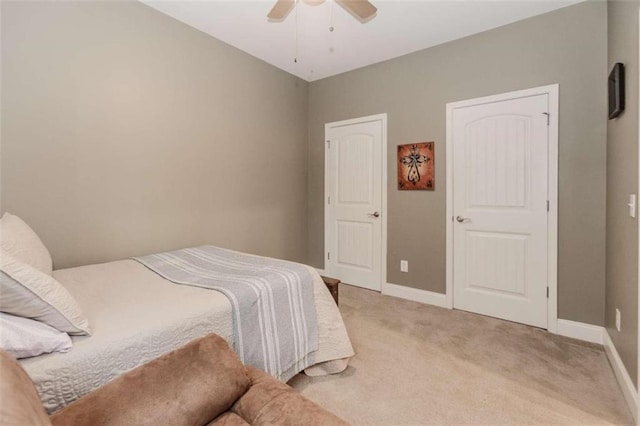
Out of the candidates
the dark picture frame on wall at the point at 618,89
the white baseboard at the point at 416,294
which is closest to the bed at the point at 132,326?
the white baseboard at the point at 416,294

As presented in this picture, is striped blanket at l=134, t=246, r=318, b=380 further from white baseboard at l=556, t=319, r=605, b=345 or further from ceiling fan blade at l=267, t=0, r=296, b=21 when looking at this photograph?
white baseboard at l=556, t=319, r=605, b=345

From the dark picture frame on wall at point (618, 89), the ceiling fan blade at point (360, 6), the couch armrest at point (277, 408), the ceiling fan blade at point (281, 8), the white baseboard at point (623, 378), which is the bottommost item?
the white baseboard at point (623, 378)

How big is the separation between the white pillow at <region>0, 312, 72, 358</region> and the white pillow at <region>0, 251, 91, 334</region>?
2 centimetres

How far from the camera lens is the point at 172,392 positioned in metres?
0.98

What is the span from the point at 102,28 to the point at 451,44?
10.0 feet

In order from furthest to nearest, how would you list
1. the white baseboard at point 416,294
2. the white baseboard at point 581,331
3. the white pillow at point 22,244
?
1. the white baseboard at point 416,294
2. the white baseboard at point 581,331
3. the white pillow at point 22,244

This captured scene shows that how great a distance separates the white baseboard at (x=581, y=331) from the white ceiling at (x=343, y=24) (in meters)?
2.60

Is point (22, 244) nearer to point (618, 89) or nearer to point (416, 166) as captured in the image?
point (416, 166)

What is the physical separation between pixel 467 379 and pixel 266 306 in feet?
4.47

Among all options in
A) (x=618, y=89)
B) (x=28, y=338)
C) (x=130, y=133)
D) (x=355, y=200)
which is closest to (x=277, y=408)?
(x=28, y=338)

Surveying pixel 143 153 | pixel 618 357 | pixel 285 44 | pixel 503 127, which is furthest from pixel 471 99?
pixel 143 153

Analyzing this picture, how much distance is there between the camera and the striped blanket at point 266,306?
156cm

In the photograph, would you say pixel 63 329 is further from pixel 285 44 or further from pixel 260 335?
pixel 285 44

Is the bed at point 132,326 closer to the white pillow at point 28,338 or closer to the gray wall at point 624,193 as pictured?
the white pillow at point 28,338
